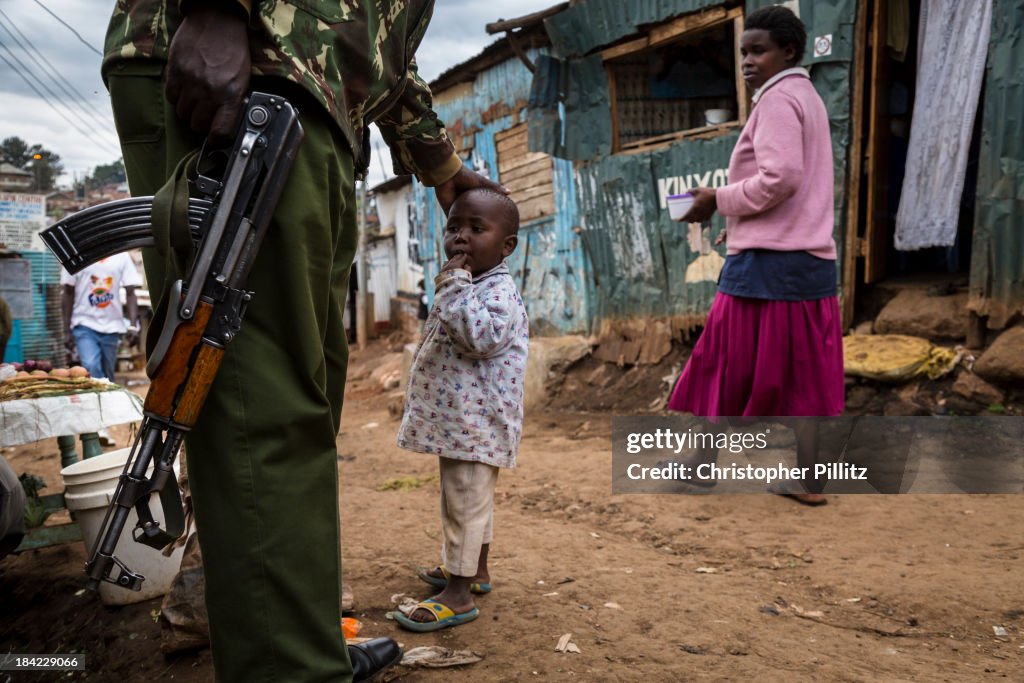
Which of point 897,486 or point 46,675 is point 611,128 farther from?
point 46,675

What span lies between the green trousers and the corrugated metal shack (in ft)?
16.0

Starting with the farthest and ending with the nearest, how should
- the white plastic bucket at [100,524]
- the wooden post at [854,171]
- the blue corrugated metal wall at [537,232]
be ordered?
the blue corrugated metal wall at [537,232] → the wooden post at [854,171] → the white plastic bucket at [100,524]

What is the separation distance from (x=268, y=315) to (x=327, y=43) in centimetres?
53

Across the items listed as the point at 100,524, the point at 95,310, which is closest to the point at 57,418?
the point at 100,524

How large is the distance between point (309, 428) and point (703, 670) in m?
1.16

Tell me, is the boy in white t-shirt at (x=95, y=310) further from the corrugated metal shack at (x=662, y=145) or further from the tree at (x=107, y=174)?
the tree at (x=107, y=174)

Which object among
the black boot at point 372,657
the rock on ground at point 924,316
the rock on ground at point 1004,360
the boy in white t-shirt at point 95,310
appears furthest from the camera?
the boy in white t-shirt at point 95,310

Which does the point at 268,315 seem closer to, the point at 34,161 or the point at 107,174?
the point at 34,161

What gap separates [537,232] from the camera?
8906mm

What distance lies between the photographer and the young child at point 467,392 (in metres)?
2.15

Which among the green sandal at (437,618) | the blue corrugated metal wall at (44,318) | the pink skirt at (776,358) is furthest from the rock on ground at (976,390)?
the blue corrugated metal wall at (44,318)

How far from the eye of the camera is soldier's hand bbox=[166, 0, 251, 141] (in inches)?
51.4

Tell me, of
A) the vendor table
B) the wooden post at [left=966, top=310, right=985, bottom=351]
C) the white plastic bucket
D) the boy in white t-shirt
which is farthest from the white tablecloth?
the wooden post at [left=966, top=310, right=985, bottom=351]

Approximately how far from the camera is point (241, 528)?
4.46 feet
